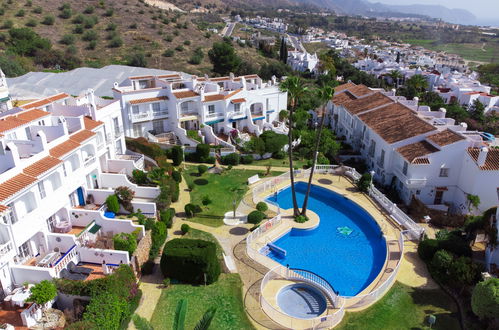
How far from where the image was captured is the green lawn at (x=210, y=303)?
22266mm

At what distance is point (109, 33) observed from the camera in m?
109

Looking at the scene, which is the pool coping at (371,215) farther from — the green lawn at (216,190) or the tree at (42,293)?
the tree at (42,293)

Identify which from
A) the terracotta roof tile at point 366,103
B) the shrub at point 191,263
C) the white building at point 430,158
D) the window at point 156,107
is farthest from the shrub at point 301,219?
the window at point 156,107

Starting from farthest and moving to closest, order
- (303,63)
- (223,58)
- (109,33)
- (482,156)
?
(303,63) → (109,33) → (223,58) → (482,156)

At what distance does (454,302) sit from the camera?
2427 cm

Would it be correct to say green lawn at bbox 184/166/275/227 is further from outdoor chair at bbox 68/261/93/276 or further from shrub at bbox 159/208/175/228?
outdoor chair at bbox 68/261/93/276

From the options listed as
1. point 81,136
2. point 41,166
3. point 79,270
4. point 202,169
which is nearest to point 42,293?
point 79,270

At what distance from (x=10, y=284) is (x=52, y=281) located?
2.84 metres

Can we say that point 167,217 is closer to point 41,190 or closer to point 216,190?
point 216,190

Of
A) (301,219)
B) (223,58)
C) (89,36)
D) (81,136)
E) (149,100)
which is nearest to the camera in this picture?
(81,136)

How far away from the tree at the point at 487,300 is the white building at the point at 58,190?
22189 mm

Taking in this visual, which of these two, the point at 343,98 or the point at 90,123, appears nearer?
the point at 90,123

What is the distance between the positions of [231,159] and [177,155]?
268 inches

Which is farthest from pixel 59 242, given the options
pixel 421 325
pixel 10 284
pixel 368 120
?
pixel 368 120
